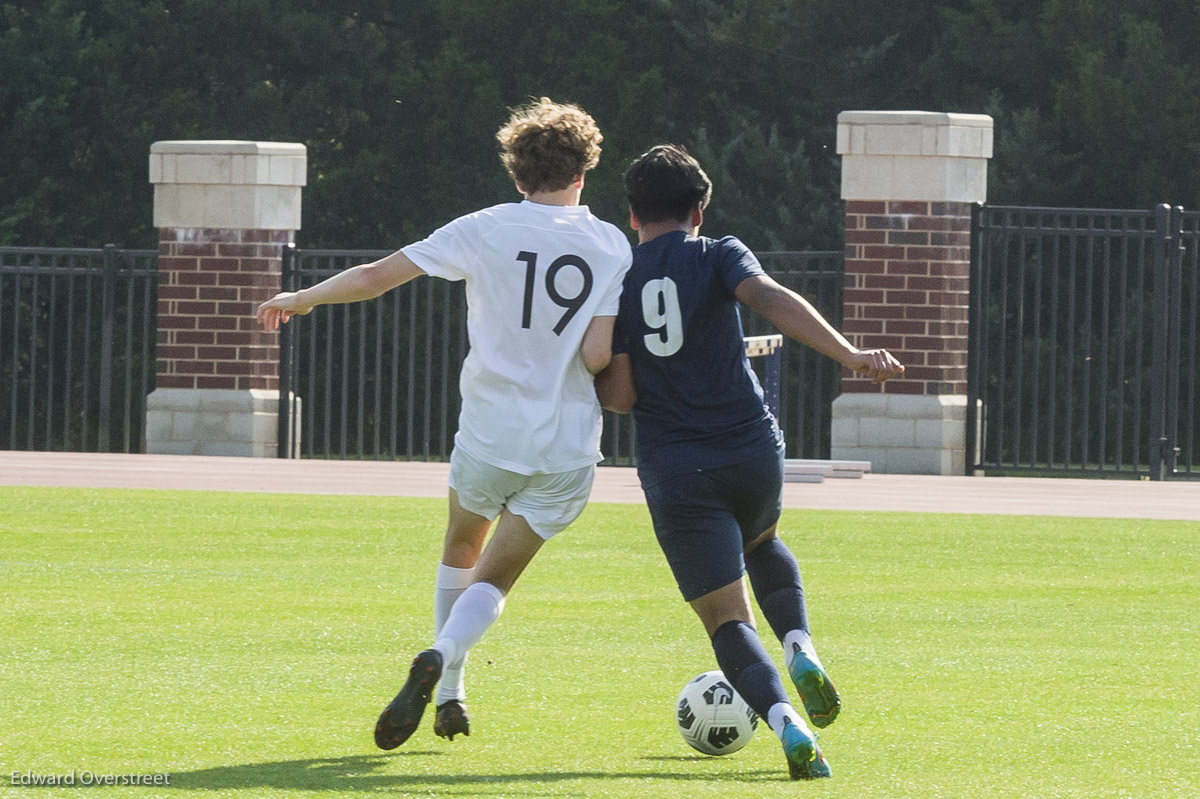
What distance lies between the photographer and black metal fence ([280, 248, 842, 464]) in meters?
16.2

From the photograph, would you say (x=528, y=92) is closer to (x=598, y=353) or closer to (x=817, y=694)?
(x=598, y=353)

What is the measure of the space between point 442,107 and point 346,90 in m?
1.63

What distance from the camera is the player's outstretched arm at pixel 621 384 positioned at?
514cm

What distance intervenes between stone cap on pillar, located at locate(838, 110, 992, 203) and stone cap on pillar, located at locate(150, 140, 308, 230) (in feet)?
14.6

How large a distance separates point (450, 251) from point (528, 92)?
20.4 metres

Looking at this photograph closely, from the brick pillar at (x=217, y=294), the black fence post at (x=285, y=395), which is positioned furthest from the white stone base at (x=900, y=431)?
the brick pillar at (x=217, y=294)

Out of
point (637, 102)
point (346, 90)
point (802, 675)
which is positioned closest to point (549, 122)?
point (802, 675)

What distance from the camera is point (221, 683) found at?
6.19 metres

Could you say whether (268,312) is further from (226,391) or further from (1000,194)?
(1000,194)

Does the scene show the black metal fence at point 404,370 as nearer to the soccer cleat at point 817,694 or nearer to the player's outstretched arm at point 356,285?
the player's outstretched arm at point 356,285

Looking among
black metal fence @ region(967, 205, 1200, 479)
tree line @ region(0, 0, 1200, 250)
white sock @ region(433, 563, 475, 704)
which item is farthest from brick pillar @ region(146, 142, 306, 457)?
white sock @ region(433, 563, 475, 704)

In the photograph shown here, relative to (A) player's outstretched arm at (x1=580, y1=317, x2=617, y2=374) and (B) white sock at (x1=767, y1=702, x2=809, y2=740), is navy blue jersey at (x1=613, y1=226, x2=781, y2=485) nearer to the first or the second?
(A) player's outstretched arm at (x1=580, y1=317, x2=617, y2=374)

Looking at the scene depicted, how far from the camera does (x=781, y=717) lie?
4.78 meters

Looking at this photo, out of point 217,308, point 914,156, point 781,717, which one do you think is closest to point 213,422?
point 217,308
